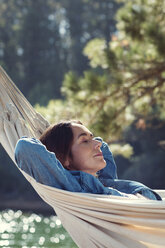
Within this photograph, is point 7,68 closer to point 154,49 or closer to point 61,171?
point 154,49

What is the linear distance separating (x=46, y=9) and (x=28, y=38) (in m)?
1.72

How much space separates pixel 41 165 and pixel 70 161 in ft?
0.61

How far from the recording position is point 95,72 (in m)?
4.72

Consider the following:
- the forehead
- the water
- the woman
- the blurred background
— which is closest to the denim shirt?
the woman

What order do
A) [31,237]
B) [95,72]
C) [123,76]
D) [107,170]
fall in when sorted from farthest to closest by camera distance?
1. [31,237]
2. [95,72]
3. [123,76]
4. [107,170]

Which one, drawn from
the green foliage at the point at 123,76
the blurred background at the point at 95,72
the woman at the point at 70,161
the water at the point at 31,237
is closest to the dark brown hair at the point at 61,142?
the woman at the point at 70,161

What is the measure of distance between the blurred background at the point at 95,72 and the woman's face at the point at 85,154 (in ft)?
7.87

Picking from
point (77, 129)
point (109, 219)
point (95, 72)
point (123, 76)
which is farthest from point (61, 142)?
point (95, 72)

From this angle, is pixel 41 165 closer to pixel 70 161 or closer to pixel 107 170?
pixel 70 161

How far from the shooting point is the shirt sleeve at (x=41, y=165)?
1.45 m

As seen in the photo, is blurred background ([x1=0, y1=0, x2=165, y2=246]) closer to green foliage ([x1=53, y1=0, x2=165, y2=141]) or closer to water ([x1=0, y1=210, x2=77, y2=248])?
green foliage ([x1=53, y1=0, x2=165, y2=141])

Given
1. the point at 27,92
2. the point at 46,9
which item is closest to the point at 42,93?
the point at 27,92

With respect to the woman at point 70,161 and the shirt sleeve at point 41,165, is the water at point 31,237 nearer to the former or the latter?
the woman at point 70,161

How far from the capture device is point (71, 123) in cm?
166
